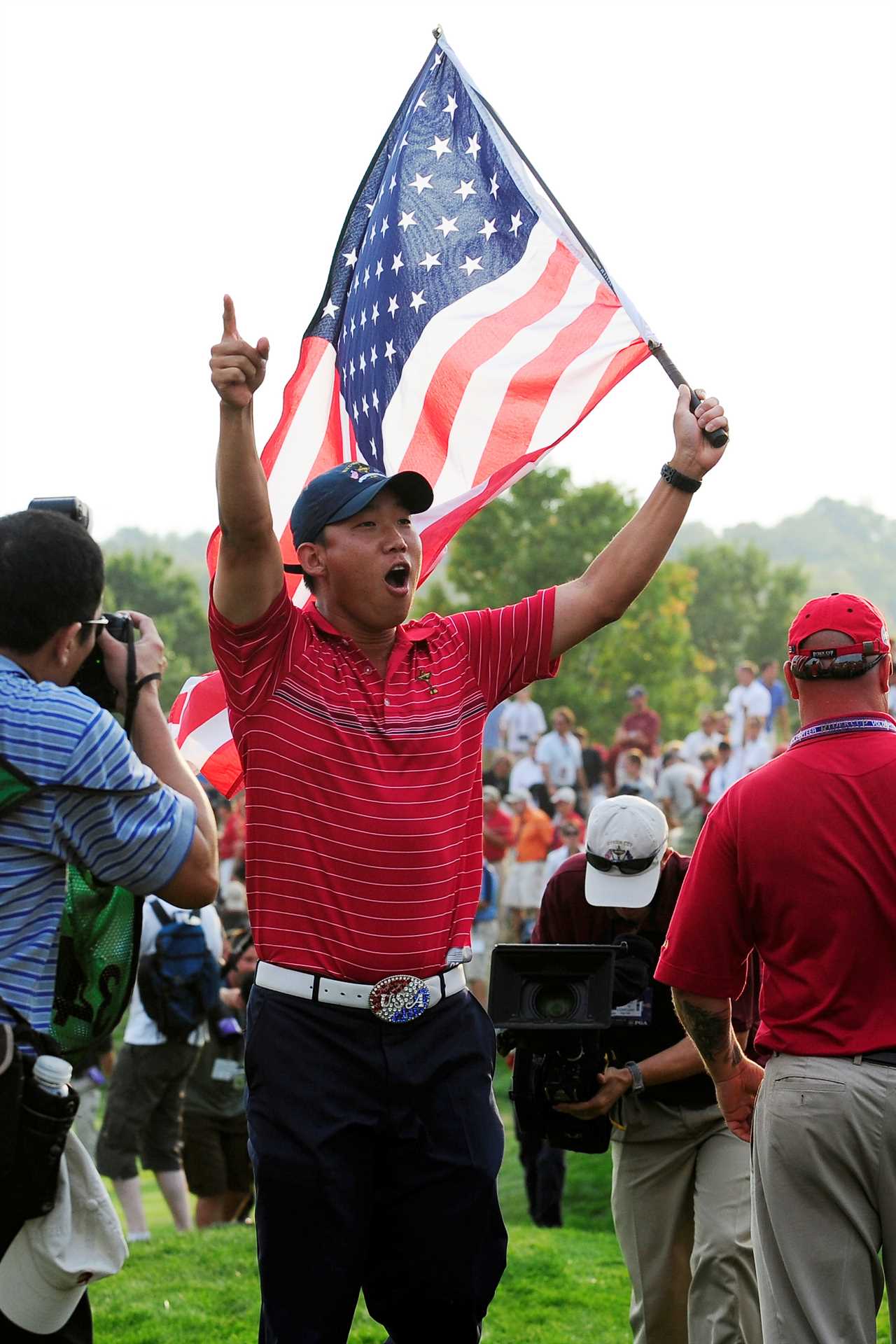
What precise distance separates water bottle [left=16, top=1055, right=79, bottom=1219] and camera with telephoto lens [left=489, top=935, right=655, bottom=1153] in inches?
81.7

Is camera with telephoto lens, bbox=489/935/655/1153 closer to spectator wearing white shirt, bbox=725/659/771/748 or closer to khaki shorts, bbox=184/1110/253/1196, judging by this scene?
khaki shorts, bbox=184/1110/253/1196

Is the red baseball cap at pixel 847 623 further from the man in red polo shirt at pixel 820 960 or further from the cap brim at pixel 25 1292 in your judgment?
the cap brim at pixel 25 1292

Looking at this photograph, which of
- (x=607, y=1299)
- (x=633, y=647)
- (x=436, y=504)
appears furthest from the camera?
(x=633, y=647)

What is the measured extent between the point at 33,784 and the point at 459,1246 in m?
1.72

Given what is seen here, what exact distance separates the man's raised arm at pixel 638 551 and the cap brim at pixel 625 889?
4.27ft

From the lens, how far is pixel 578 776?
23359 mm

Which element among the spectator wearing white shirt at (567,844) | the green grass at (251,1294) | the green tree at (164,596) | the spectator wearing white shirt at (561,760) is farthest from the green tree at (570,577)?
the green grass at (251,1294)

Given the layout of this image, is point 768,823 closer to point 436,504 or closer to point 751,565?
point 436,504

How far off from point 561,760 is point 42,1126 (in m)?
20.0

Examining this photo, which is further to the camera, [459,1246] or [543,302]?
[543,302]

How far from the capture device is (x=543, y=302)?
18.0ft

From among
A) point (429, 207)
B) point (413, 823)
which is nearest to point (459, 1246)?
point (413, 823)

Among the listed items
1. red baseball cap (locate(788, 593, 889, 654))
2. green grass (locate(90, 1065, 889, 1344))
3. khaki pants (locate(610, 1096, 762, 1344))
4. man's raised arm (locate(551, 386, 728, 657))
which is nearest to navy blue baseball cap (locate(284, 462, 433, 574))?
man's raised arm (locate(551, 386, 728, 657))

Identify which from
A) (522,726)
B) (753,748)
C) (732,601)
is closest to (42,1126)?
(753,748)
